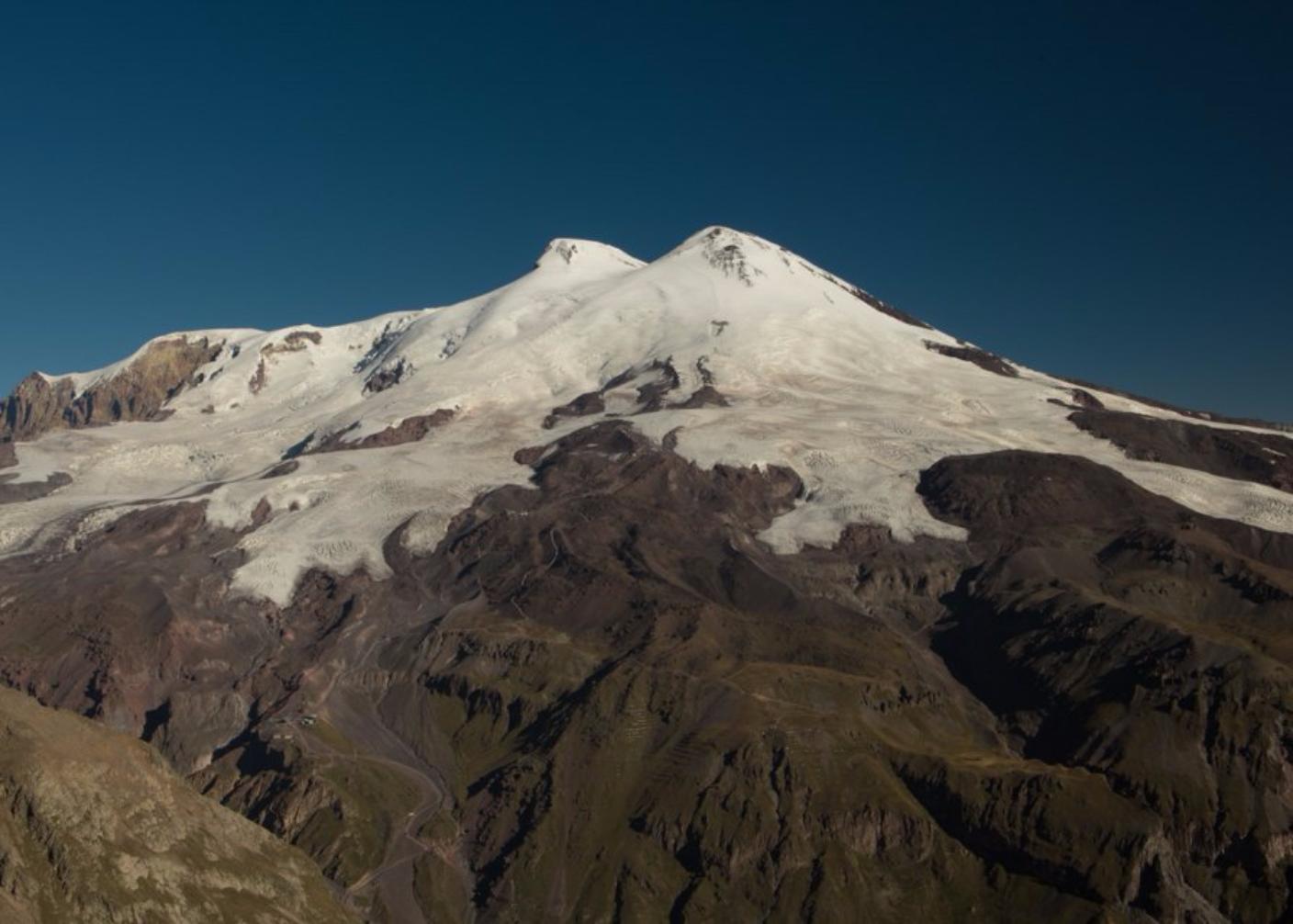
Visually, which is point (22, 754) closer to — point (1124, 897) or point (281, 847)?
point (281, 847)

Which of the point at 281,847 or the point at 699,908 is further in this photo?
the point at 699,908

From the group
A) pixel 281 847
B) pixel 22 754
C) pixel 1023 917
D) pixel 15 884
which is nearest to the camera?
pixel 15 884

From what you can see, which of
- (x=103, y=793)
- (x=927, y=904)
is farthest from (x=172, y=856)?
(x=927, y=904)

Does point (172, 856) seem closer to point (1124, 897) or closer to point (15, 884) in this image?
point (15, 884)

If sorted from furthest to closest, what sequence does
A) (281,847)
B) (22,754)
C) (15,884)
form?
(281,847), (22,754), (15,884)

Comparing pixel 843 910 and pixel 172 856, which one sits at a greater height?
pixel 172 856

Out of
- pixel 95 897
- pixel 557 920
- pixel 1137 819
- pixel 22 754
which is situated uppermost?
pixel 22 754
